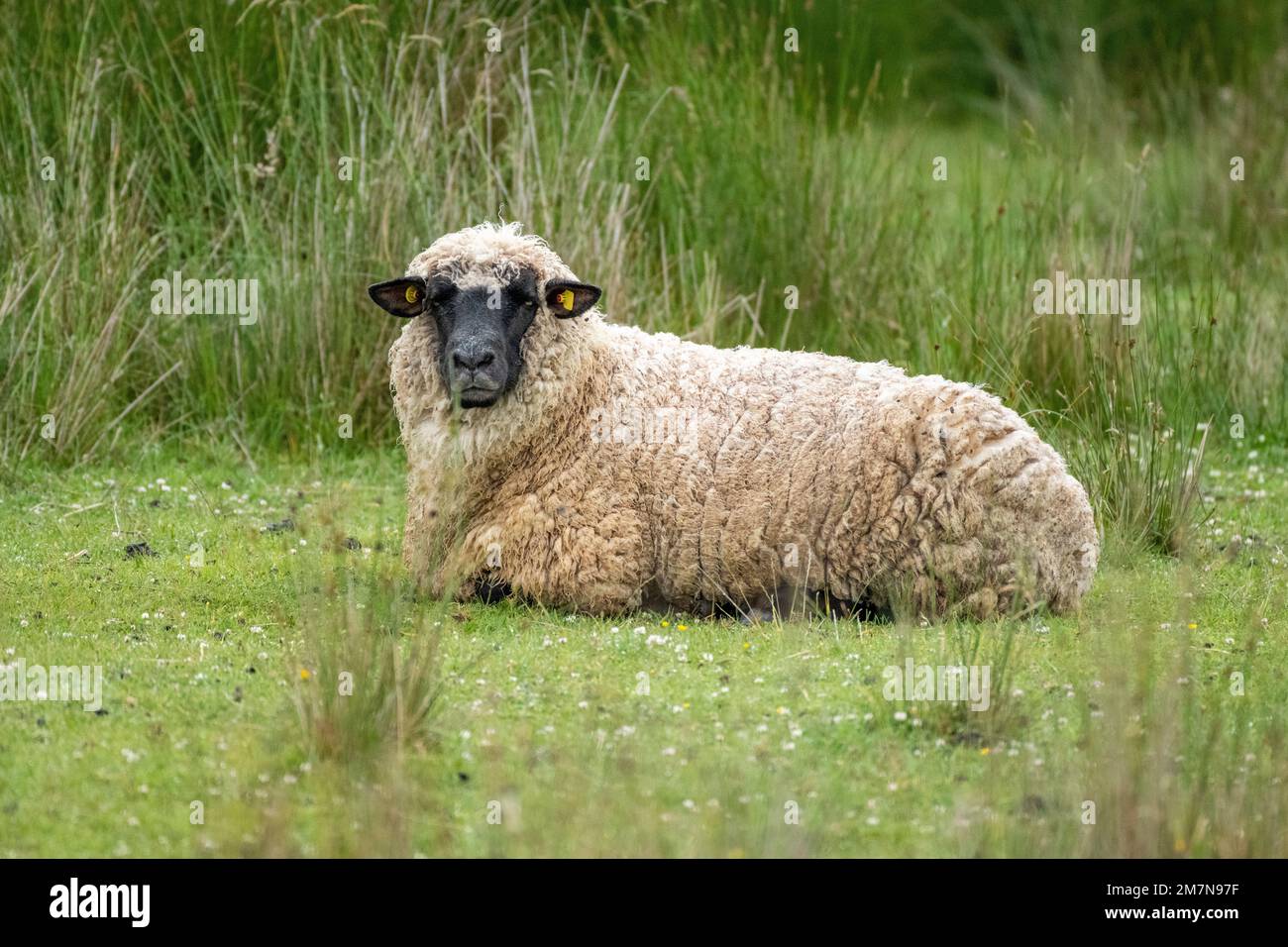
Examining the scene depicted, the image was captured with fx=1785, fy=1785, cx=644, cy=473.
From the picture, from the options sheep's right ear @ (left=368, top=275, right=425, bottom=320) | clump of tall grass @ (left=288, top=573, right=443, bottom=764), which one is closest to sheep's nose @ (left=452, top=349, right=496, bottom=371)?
sheep's right ear @ (left=368, top=275, right=425, bottom=320)

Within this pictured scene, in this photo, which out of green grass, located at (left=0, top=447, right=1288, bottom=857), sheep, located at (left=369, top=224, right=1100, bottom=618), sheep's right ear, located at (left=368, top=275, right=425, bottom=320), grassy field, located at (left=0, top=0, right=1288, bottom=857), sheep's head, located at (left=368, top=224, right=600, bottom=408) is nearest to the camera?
green grass, located at (left=0, top=447, right=1288, bottom=857)

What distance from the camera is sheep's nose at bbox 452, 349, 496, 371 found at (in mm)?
7367

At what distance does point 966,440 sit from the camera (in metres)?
7.30

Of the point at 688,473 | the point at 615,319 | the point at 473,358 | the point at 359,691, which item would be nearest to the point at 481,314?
the point at 473,358

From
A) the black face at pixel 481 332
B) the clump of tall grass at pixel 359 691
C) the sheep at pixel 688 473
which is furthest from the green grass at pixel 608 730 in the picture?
the black face at pixel 481 332

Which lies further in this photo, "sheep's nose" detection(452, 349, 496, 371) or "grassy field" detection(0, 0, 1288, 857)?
"sheep's nose" detection(452, 349, 496, 371)

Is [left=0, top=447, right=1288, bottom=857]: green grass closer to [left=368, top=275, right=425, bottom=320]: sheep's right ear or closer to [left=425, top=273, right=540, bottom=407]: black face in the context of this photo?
[left=425, top=273, right=540, bottom=407]: black face

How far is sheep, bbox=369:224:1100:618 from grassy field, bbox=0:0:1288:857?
0.24m

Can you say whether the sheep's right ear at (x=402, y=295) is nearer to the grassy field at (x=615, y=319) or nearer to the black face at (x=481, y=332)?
the black face at (x=481, y=332)

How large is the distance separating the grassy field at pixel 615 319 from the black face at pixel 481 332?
89 cm

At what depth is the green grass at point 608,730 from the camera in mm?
4953

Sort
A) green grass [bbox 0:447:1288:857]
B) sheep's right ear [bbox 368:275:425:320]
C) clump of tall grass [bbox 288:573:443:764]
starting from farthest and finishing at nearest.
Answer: sheep's right ear [bbox 368:275:425:320] → clump of tall grass [bbox 288:573:443:764] → green grass [bbox 0:447:1288:857]

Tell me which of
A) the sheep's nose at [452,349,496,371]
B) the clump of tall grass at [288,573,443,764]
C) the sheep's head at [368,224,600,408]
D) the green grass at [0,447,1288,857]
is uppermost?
the sheep's head at [368,224,600,408]

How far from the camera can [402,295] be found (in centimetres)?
768
